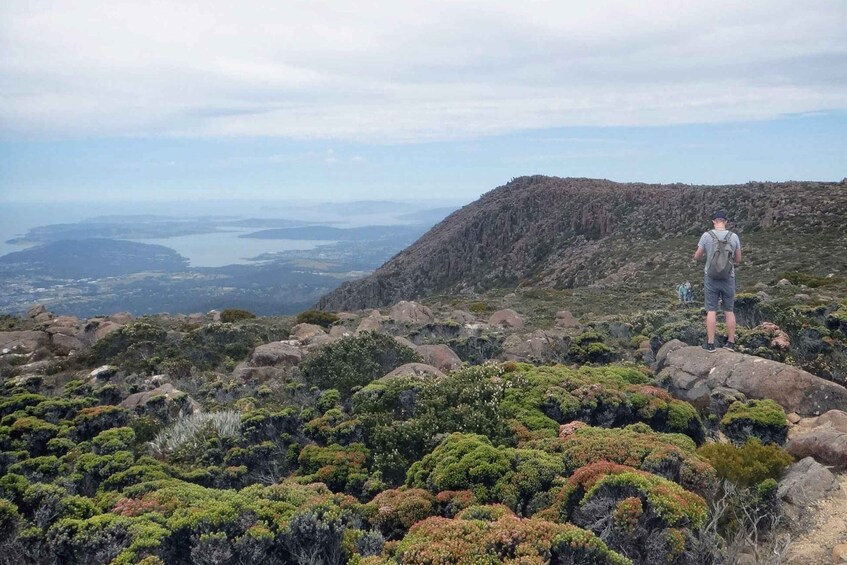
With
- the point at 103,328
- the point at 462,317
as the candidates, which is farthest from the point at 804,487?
the point at 103,328

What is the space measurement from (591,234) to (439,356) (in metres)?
44.7

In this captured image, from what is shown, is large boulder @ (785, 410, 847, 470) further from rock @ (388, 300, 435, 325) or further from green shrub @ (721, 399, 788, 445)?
rock @ (388, 300, 435, 325)

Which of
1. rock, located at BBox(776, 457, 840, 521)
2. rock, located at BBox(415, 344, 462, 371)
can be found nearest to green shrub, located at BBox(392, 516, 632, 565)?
rock, located at BBox(776, 457, 840, 521)

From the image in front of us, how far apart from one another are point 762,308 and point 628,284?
19489 mm

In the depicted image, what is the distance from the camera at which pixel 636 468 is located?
19.2 ft

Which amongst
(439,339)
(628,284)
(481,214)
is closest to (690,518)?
(439,339)

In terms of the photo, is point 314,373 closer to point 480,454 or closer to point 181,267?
point 480,454

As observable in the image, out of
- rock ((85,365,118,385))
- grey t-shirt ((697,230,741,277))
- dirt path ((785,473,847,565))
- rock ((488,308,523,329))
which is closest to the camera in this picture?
dirt path ((785,473,847,565))

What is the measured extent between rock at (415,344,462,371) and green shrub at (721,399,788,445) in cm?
576

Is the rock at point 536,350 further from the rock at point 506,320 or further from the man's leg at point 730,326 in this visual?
the rock at point 506,320

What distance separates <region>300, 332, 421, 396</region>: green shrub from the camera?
1098 centimetres

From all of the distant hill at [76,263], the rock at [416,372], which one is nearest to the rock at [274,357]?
the rock at [416,372]

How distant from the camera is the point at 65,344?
17953mm

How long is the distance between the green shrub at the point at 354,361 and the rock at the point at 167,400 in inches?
86.0
